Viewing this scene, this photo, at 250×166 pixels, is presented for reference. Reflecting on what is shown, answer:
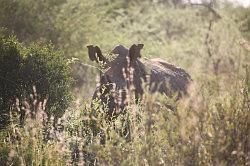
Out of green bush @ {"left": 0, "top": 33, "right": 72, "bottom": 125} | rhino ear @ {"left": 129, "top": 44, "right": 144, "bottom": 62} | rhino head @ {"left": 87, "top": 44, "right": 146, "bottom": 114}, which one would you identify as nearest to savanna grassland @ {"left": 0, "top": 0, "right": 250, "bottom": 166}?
green bush @ {"left": 0, "top": 33, "right": 72, "bottom": 125}

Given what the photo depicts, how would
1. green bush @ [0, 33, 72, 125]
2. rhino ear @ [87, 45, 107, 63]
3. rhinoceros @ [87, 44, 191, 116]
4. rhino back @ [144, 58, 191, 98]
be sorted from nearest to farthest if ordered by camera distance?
rhinoceros @ [87, 44, 191, 116], rhino ear @ [87, 45, 107, 63], green bush @ [0, 33, 72, 125], rhino back @ [144, 58, 191, 98]

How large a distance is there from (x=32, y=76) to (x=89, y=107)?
1.84 metres

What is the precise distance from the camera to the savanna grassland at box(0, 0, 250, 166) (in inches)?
192

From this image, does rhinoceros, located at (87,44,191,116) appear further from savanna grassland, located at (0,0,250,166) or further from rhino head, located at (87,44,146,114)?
savanna grassland, located at (0,0,250,166)

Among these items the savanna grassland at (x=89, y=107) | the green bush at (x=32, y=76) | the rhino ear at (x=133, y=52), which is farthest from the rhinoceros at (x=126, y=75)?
the green bush at (x=32, y=76)

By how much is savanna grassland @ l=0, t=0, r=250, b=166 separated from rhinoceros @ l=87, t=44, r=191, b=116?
0.31 meters

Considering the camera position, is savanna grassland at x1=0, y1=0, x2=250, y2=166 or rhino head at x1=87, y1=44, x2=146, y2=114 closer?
savanna grassland at x1=0, y1=0, x2=250, y2=166

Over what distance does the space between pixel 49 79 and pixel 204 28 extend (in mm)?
15600

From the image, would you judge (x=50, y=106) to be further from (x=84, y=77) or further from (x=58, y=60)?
(x=84, y=77)

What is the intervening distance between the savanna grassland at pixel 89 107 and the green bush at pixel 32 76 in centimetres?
2

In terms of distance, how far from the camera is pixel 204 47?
21.1 m

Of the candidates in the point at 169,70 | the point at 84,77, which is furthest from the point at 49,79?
the point at 84,77

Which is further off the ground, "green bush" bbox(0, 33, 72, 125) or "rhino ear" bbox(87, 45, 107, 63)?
"rhino ear" bbox(87, 45, 107, 63)

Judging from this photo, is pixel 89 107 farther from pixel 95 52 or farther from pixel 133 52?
pixel 133 52
